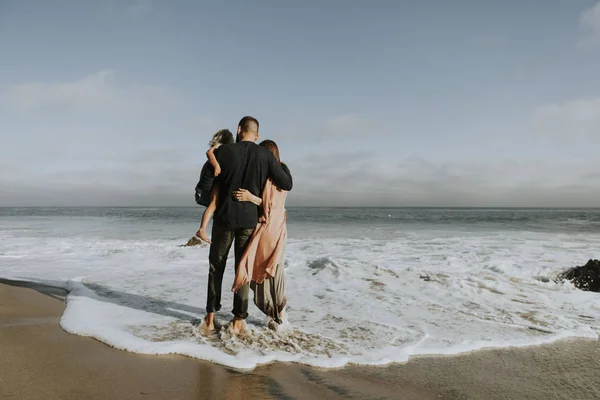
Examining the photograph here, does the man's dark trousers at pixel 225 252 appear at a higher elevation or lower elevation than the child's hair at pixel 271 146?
lower

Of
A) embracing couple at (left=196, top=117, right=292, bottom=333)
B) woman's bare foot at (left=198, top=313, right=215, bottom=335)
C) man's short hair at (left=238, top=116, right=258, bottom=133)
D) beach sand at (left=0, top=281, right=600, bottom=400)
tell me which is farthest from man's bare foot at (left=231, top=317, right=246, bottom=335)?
man's short hair at (left=238, top=116, right=258, bottom=133)

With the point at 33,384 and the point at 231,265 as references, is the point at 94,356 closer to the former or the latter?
the point at 33,384

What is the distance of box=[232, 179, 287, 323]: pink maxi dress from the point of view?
3.74 m

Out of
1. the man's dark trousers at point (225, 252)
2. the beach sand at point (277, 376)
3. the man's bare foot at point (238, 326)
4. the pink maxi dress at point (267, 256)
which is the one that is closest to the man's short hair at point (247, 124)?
the pink maxi dress at point (267, 256)

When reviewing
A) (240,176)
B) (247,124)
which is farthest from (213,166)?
(247,124)

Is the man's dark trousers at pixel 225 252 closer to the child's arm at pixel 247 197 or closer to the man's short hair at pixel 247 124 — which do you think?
the child's arm at pixel 247 197

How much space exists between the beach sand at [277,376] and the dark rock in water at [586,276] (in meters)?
3.89

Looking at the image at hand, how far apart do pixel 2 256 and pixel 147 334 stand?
8960 mm

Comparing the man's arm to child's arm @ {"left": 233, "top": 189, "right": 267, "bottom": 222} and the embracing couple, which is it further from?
child's arm @ {"left": 233, "top": 189, "right": 267, "bottom": 222}

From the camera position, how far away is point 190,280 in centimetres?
696

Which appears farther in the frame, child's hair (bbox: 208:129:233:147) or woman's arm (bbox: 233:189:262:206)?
child's hair (bbox: 208:129:233:147)

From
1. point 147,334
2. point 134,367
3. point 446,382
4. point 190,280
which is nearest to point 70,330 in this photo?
point 147,334

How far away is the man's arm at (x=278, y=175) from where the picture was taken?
3777 mm

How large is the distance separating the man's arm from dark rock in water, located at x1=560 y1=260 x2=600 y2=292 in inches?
237
